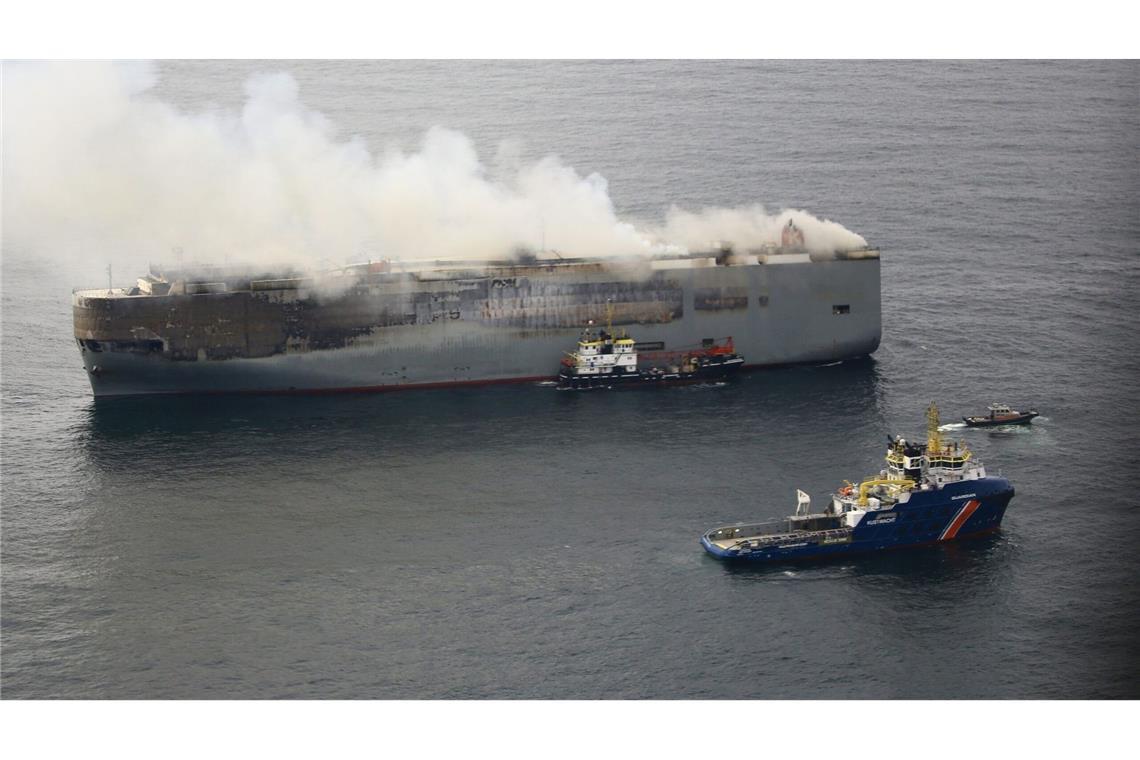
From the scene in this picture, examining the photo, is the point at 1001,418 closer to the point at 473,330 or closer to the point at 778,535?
the point at 778,535

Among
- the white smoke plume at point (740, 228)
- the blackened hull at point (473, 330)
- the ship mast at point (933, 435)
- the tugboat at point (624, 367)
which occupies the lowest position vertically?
the ship mast at point (933, 435)

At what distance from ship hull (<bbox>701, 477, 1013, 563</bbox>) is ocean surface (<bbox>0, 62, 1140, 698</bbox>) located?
2.99 feet

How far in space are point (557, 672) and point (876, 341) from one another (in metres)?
42.5

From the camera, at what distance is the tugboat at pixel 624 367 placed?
85750 millimetres

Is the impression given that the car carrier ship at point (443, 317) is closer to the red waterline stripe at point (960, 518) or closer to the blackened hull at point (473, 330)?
the blackened hull at point (473, 330)

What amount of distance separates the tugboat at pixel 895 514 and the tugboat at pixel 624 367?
71.9ft

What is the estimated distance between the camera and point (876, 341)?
89875 mm

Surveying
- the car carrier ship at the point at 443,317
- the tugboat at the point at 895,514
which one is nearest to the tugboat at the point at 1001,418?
the tugboat at the point at 895,514

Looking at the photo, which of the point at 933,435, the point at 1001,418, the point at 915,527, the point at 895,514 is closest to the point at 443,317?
the point at 1001,418

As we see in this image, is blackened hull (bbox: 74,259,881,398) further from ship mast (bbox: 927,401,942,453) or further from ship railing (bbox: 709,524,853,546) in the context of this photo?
ship railing (bbox: 709,524,853,546)

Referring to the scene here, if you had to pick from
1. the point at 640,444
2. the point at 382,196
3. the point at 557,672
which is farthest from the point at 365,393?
the point at 557,672

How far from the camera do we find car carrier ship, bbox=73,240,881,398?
8606 centimetres

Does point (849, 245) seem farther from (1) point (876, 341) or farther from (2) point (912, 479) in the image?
(2) point (912, 479)

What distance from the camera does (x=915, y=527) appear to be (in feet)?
209
